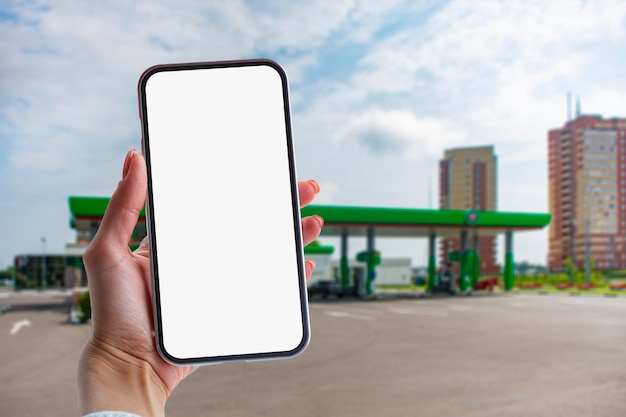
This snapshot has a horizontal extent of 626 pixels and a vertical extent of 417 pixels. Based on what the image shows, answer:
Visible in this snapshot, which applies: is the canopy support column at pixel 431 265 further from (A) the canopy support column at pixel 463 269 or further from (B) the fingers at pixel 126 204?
(B) the fingers at pixel 126 204

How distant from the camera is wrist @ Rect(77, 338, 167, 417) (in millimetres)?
1375

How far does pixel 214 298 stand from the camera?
1.50 m

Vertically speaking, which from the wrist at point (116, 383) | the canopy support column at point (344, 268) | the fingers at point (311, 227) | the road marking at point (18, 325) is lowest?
the canopy support column at point (344, 268)

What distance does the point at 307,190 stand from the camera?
1.71 meters

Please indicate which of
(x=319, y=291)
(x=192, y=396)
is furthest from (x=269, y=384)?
(x=319, y=291)

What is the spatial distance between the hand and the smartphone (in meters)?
0.07

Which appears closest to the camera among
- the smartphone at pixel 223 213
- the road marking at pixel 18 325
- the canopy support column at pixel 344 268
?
the smartphone at pixel 223 213

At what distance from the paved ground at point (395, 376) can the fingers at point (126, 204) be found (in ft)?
18.0

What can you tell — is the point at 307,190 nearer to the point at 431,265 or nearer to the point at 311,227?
the point at 311,227

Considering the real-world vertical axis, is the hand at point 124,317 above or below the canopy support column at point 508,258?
above

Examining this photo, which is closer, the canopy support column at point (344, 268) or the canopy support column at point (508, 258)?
the canopy support column at point (344, 268)

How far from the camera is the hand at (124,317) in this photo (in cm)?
144

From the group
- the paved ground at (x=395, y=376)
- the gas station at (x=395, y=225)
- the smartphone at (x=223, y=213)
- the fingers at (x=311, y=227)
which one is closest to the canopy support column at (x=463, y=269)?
the gas station at (x=395, y=225)

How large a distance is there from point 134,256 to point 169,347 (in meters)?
0.28
